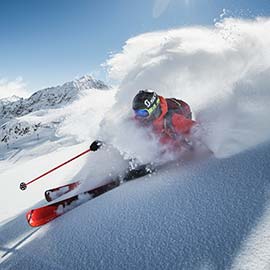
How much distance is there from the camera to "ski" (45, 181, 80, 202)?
4664mm

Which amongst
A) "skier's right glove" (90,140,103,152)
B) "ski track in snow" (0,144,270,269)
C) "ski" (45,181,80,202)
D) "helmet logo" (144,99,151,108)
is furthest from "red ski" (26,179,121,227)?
"helmet logo" (144,99,151,108)

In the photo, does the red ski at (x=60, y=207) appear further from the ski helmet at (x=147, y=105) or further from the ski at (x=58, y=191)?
the ski helmet at (x=147, y=105)

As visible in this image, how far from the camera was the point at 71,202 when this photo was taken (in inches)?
165

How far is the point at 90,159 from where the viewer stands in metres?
6.24

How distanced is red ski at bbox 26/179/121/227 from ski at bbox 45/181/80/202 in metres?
0.59

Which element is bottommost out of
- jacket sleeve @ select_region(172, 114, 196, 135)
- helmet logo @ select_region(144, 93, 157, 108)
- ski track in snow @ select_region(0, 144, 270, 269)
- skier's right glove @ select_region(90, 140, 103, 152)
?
ski track in snow @ select_region(0, 144, 270, 269)

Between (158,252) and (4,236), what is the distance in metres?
2.60

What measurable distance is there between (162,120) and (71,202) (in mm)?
2244

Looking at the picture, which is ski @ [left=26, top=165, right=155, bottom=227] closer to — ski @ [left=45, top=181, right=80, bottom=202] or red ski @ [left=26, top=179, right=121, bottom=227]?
red ski @ [left=26, top=179, right=121, bottom=227]

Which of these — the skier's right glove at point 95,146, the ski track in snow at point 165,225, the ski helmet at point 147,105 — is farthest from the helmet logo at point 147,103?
the skier's right glove at point 95,146

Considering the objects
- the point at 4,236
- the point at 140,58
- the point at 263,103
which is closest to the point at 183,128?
the point at 263,103

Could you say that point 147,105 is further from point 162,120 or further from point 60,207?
point 60,207

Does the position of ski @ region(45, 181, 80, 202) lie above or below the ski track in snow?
above

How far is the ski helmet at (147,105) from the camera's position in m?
4.56
